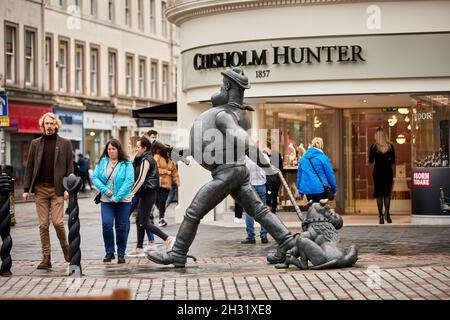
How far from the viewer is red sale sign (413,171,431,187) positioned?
66.1ft

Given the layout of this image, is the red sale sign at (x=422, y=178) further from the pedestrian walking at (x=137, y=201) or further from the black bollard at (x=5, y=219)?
the black bollard at (x=5, y=219)

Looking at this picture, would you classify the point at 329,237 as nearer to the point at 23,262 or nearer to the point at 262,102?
the point at 23,262

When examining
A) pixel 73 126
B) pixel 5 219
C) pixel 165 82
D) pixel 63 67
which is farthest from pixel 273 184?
pixel 165 82

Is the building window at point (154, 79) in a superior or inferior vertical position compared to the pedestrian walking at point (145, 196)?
superior

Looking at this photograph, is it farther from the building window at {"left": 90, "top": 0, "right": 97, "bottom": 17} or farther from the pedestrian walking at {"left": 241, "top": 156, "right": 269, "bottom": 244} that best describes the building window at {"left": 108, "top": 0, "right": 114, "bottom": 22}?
the pedestrian walking at {"left": 241, "top": 156, "right": 269, "bottom": 244}

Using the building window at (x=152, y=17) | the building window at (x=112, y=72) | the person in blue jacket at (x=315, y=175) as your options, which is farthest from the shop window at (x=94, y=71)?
the person in blue jacket at (x=315, y=175)

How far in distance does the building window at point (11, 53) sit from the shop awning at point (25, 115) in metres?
1.21

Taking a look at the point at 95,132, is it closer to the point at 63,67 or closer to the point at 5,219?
the point at 63,67

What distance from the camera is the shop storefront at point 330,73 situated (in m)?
20.1

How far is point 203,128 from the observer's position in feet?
41.0

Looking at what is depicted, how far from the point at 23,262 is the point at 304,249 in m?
4.29

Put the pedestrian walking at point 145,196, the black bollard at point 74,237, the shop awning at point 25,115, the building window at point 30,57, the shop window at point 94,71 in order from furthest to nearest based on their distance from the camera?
the shop window at point 94,71 < the building window at point 30,57 < the shop awning at point 25,115 < the pedestrian walking at point 145,196 < the black bollard at point 74,237

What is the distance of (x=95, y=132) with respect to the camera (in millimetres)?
54938
